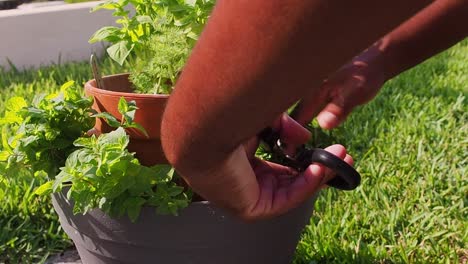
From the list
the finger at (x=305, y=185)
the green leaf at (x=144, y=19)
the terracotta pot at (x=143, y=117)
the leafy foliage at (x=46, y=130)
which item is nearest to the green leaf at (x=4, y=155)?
the leafy foliage at (x=46, y=130)

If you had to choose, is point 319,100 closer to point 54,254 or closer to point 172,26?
point 172,26

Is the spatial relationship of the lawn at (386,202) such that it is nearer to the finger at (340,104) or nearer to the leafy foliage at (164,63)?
the leafy foliage at (164,63)

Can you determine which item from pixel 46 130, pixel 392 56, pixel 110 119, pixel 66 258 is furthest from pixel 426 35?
pixel 66 258

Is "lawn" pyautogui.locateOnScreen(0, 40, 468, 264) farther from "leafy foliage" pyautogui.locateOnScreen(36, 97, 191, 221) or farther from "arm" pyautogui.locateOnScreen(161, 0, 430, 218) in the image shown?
"arm" pyautogui.locateOnScreen(161, 0, 430, 218)

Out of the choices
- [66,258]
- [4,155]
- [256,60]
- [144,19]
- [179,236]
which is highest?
[256,60]

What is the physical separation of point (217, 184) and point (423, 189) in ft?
5.01

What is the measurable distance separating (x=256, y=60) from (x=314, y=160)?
672mm

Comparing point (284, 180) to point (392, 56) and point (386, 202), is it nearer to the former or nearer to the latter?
point (392, 56)

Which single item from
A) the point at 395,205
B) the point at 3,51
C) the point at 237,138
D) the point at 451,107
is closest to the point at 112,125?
the point at 237,138

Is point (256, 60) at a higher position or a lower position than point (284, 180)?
higher

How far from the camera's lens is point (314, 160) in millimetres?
1283

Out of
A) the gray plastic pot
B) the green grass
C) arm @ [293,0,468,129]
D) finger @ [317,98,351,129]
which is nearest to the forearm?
arm @ [293,0,468,129]

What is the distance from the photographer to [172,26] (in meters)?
1.57

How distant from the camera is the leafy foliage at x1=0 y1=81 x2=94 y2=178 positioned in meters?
1.41
